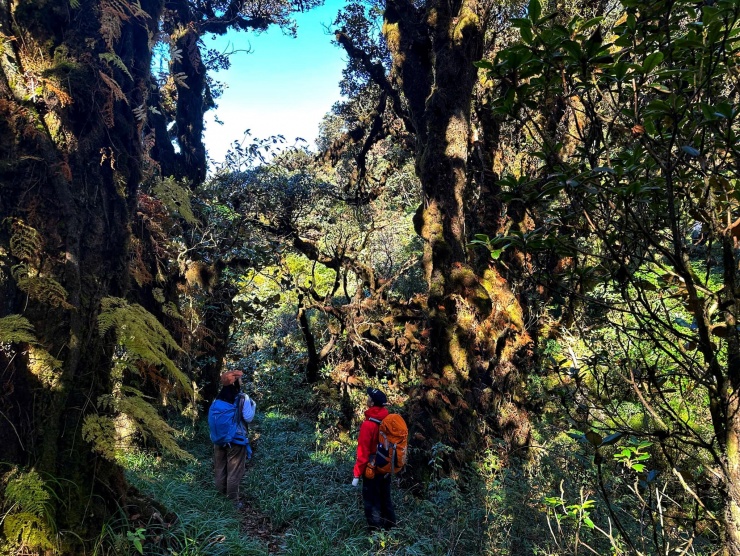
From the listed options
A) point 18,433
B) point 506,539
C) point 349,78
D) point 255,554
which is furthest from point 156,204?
point 349,78

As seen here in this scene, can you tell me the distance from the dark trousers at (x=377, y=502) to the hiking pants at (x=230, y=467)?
194cm

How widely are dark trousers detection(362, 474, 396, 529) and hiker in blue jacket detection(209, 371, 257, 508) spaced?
75.4 inches

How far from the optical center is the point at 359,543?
551 cm

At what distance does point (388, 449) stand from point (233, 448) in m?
2.30

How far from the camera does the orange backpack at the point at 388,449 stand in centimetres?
581

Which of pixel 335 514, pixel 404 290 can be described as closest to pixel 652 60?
pixel 335 514

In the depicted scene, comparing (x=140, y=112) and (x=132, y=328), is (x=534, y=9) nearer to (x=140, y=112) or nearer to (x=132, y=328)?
(x=132, y=328)

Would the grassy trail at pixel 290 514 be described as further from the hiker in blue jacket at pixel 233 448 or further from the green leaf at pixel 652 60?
the green leaf at pixel 652 60

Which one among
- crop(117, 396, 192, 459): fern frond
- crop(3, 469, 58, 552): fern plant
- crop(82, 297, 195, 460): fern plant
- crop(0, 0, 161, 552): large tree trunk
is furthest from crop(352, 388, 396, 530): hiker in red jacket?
Answer: crop(3, 469, 58, 552): fern plant

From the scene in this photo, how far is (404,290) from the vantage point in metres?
15.8

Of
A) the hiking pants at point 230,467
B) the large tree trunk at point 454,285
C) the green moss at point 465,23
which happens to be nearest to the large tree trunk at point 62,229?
the hiking pants at point 230,467

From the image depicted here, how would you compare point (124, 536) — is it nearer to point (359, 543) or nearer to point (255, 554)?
point (255, 554)

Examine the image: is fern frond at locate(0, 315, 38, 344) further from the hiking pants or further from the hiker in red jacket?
the hiking pants

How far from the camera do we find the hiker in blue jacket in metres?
6.70
